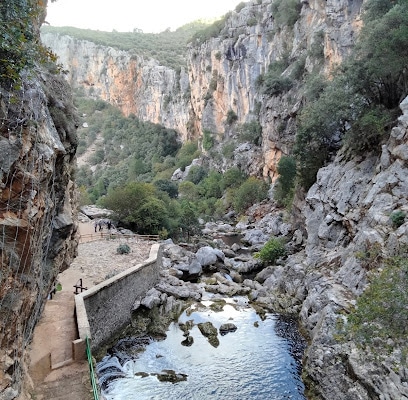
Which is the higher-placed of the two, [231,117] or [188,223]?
[231,117]

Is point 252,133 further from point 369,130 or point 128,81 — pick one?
point 128,81

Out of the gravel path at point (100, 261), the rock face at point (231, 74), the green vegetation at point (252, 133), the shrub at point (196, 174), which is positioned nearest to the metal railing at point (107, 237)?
the gravel path at point (100, 261)

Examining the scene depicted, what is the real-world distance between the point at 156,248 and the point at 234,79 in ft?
140

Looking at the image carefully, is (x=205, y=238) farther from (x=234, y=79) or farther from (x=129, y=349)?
(x=234, y=79)

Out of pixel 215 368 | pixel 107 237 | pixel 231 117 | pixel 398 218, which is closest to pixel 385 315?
pixel 398 218

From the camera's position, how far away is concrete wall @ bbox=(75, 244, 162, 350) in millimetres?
14316

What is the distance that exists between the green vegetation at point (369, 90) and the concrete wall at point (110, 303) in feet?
44.7

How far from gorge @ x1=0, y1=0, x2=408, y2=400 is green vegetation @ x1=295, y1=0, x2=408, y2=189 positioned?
43cm

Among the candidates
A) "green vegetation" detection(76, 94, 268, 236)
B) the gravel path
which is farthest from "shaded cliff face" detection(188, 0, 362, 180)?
the gravel path

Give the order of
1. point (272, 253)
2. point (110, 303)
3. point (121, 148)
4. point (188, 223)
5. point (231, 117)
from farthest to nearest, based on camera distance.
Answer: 1. point (121, 148)
2. point (231, 117)
3. point (188, 223)
4. point (272, 253)
5. point (110, 303)

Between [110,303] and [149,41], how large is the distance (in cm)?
10063

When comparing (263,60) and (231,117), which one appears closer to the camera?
(263,60)

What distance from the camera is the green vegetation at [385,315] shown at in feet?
30.3

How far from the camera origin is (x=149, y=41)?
10444cm
